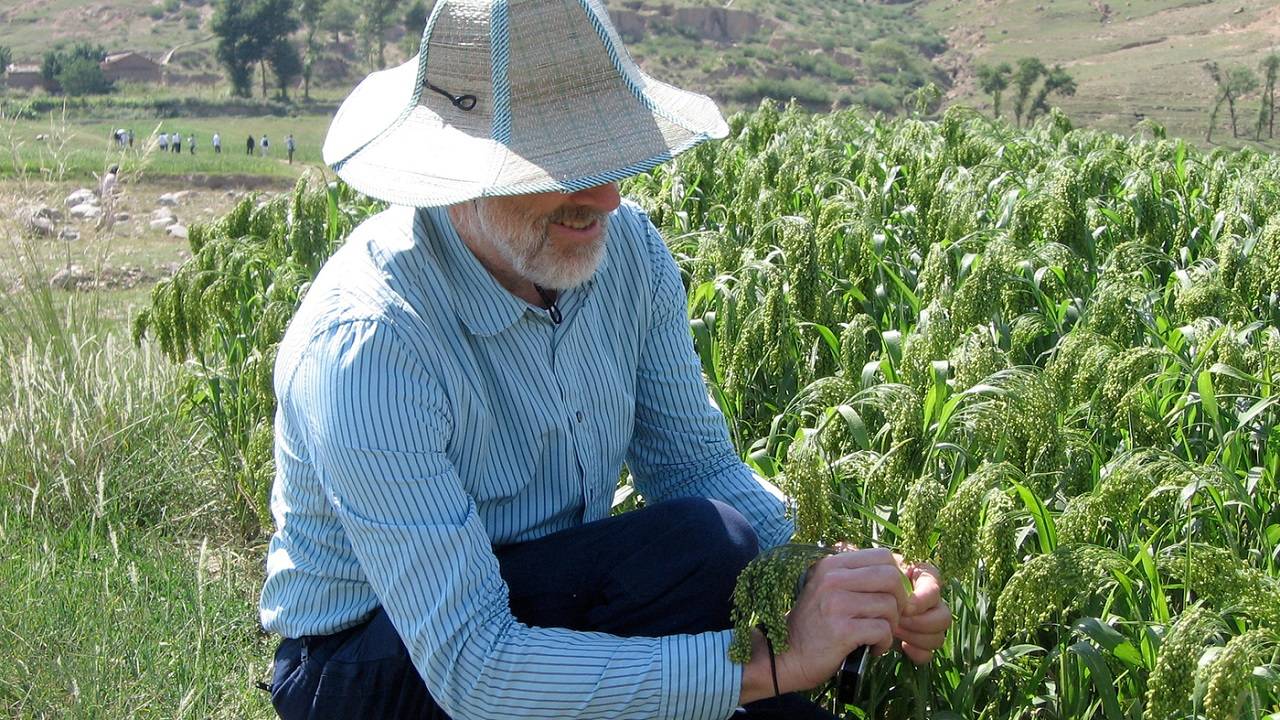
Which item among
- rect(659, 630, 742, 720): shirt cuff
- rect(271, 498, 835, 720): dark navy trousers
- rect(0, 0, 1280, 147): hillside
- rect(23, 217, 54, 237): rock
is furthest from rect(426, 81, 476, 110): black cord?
rect(0, 0, 1280, 147): hillside

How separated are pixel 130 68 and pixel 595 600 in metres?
65.6

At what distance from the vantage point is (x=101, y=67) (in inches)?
2393

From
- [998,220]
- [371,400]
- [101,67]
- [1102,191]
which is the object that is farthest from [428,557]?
[101,67]

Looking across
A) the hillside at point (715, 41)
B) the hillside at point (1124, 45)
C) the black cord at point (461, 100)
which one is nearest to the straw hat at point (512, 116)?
the black cord at point (461, 100)

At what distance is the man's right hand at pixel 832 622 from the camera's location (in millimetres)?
1952

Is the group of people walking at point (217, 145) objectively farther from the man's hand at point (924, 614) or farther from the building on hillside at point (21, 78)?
the man's hand at point (924, 614)

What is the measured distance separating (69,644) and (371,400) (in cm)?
150

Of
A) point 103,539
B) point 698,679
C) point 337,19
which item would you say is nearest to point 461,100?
point 698,679

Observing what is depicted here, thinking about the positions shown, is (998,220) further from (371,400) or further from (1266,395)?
(371,400)

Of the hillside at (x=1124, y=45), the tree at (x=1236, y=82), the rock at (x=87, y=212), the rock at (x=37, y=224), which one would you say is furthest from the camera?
the hillside at (x=1124, y=45)

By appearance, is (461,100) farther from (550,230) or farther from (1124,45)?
(1124,45)

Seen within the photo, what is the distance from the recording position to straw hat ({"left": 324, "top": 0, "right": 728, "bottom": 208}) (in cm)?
196

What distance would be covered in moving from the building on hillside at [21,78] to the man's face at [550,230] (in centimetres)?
6135

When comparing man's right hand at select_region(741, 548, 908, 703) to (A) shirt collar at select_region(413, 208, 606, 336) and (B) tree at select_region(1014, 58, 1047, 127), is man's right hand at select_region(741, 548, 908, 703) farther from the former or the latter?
(B) tree at select_region(1014, 58, 1047, 127)
